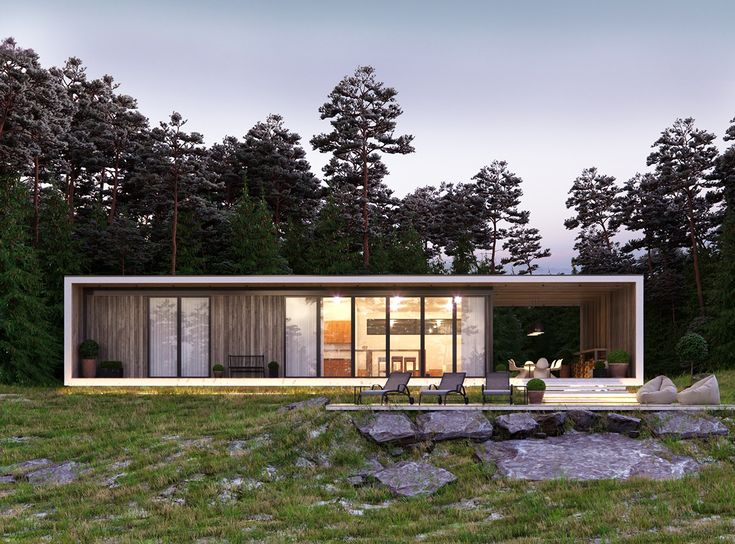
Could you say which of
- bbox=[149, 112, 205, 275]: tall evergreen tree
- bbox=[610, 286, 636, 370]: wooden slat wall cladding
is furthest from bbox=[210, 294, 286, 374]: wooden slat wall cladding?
bbox=[149, 112, 205, 275]: tall evergreen tree

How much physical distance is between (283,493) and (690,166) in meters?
28.7

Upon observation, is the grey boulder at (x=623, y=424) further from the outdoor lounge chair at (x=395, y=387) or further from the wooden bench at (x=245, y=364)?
the wooden bench at (x=245, y=364)

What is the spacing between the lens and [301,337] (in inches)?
796

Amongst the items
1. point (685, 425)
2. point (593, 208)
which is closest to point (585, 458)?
point (685, 425)

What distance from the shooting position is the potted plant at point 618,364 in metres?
19.1

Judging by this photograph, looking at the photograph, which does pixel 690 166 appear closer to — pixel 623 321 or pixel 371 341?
pixel 623 321

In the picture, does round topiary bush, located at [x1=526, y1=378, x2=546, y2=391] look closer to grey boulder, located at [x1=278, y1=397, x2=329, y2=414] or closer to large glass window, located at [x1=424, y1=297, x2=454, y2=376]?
grey boulder, located at [x1=278, y1=397, x2=329, y2=414]

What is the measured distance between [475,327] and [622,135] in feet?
89.2

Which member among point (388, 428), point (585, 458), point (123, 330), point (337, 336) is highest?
point (123, 330)

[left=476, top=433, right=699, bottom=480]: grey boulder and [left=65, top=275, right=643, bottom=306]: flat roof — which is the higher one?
[left=65, top=275, right=643, bottom=306]: flat roof

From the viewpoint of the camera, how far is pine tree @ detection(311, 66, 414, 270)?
3450 centimetres

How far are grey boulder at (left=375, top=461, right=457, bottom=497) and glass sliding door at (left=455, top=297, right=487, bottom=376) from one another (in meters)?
7.69

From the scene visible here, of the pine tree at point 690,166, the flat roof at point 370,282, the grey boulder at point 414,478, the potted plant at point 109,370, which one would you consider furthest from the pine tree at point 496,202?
the grey boulder at point 414,478

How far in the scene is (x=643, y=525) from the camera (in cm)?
880
